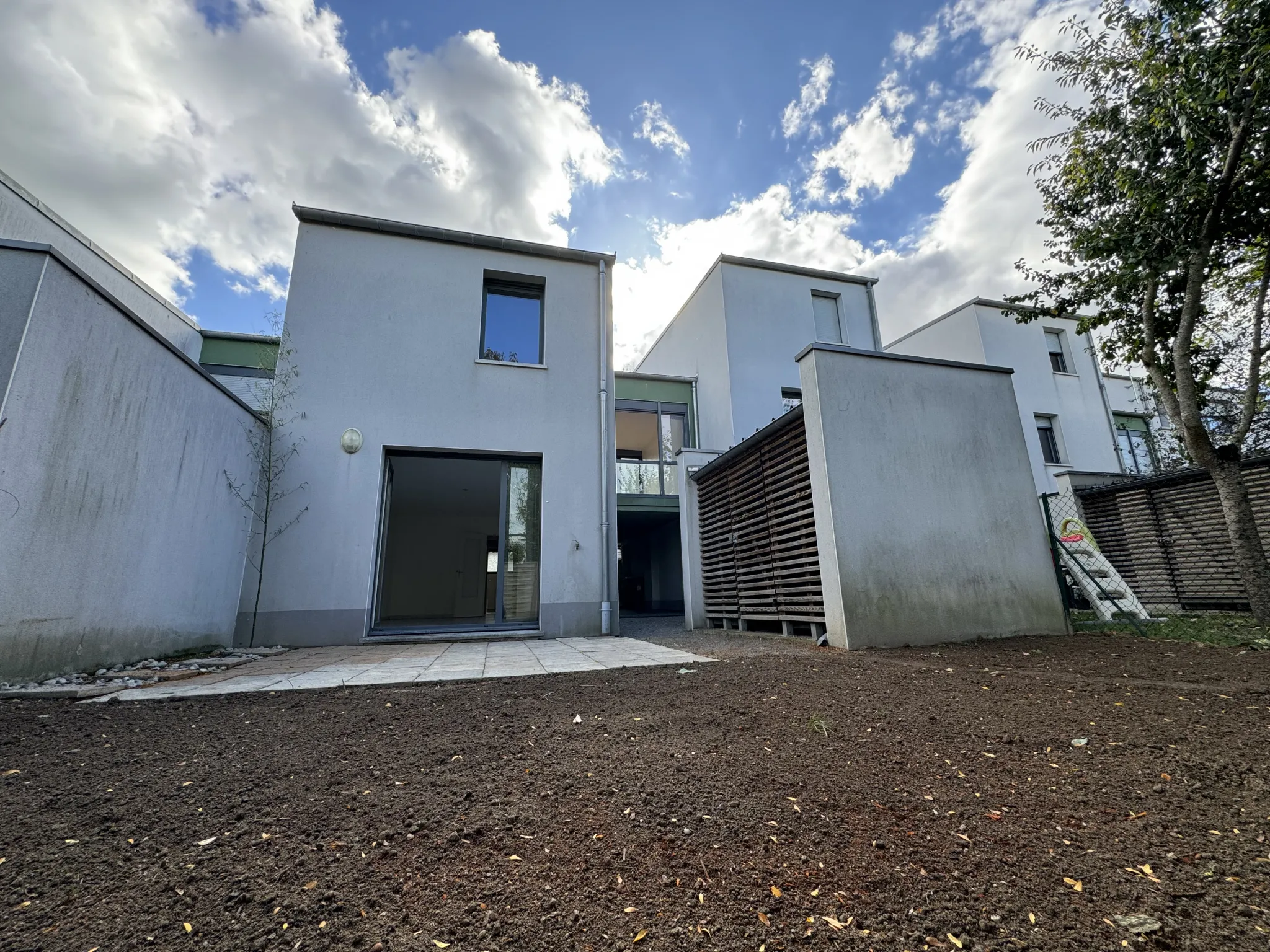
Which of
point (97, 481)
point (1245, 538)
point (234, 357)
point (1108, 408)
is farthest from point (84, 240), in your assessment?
point (1108, 408)

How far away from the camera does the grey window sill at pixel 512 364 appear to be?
274 inches

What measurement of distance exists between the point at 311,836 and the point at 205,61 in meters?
7.65

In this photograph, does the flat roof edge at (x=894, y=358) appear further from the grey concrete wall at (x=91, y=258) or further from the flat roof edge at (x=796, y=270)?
the flat roof edge at (x=796, y=270)

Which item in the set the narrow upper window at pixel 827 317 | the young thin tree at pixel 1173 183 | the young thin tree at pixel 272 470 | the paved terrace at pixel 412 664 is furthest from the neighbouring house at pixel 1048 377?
the young thin tree at pixel 272 470

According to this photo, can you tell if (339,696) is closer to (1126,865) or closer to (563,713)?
(563,713)

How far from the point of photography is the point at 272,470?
605 centimetres

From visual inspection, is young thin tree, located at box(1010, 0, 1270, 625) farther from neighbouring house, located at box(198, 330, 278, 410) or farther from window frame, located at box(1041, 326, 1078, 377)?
neighbouring house, located at box(198, 330, 278, 410)

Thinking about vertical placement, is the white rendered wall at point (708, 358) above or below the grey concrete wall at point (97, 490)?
above

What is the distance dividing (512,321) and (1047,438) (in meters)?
13.6

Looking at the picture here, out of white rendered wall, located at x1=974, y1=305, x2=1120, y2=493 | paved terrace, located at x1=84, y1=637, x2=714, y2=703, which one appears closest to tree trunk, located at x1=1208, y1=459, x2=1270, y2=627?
paved terrace, located at x1=84, y1=637, x2=714, y2=703

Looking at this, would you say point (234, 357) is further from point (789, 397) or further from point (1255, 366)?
point (1255, 366)

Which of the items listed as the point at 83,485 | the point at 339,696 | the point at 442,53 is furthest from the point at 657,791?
the point at 442,53

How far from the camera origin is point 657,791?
1626 millimetres

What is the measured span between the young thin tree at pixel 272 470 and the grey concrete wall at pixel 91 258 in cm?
104
